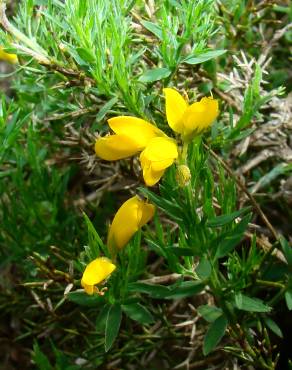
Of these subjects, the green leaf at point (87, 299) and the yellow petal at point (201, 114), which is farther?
the green leaf at point (87, 299)

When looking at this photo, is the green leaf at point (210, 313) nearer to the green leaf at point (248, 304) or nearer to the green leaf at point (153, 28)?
the green leaf at point (248, 304)

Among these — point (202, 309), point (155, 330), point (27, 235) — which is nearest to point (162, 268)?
point (155, 330)

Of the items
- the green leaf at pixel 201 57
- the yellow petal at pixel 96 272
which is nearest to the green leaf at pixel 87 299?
the yellow petal at pixel 96 272

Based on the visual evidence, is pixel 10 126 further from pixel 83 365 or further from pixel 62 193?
pixel 83 365

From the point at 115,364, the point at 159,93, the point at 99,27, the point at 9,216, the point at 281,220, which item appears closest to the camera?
the point at 99,27

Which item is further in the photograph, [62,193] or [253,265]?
[62,193]

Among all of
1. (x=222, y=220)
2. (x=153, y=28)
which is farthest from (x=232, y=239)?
(x=153, y=28)

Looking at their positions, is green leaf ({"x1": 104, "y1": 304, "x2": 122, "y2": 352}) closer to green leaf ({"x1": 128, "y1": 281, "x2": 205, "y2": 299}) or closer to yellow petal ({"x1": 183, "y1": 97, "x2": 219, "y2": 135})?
green leaf ({"x1": 128, "y1": 281, "x2": 205, "y2": 299})

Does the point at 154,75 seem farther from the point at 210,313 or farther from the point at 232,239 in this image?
the point at 210,313
